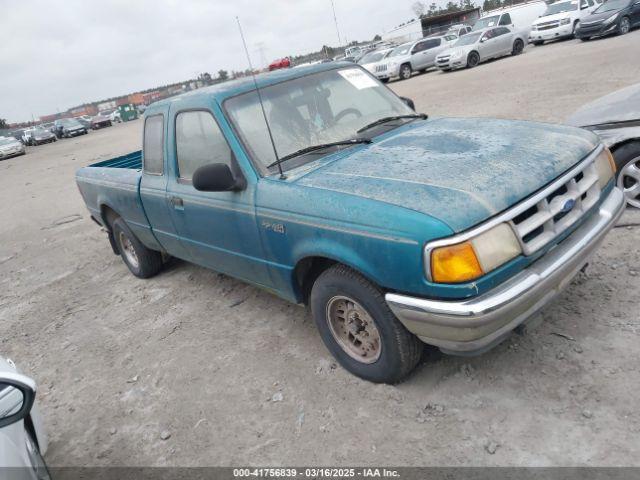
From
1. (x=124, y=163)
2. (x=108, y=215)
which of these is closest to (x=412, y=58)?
(x=124, y=163)

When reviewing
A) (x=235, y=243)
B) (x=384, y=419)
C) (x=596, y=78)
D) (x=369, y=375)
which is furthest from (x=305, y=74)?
(x=596, y=78)

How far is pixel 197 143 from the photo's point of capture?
3.79 metres

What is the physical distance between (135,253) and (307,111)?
9.58 feet

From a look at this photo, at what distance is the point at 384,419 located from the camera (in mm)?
2818

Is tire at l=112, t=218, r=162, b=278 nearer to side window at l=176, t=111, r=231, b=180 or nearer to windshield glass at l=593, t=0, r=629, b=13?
side window at l=176, t=111, r=231, b=180

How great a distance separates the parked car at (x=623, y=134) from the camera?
4.19 m

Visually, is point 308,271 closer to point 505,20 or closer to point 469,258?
point 469,258

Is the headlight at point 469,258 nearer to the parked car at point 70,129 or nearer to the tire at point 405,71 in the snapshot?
the tire at point 405,71

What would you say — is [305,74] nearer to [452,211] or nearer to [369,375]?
[452,211]

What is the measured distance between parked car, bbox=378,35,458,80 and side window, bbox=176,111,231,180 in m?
→ 21.1

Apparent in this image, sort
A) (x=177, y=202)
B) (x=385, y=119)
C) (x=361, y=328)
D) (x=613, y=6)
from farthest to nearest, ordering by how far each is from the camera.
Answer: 1. (x=613, y=6)
2. (x=177, y=202)
3. (x=385, y=119)
4. (x=361, y=328)

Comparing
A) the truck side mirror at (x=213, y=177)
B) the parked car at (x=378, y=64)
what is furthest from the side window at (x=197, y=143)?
the parked car at (x=378, y=64)

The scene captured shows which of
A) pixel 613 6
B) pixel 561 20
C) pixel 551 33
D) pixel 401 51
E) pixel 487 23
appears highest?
pixel 487 23

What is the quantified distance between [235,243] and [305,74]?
143cm
